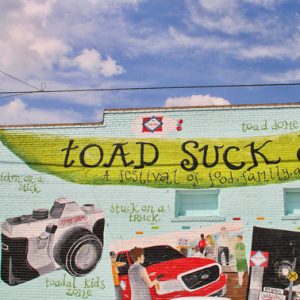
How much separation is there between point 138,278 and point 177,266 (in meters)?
1.17

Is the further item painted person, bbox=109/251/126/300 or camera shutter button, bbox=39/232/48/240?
camera shutter button, bbox=39/232/48/240

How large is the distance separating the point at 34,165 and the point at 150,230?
13.6 feet

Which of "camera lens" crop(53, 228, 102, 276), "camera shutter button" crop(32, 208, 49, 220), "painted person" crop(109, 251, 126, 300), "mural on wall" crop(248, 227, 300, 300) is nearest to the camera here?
"mural on wall" crop(248, 227, 300, 300)

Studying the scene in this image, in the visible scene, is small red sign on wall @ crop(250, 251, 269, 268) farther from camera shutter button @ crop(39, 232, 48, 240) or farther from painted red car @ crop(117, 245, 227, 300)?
camera shutter button @ crop(39, 232, 48, 240)

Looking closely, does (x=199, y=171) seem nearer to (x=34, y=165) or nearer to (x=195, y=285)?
(x=195, y=285)

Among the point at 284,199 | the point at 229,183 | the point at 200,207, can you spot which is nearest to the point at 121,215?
the point at 200,207

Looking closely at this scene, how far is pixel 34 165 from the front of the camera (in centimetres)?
1504

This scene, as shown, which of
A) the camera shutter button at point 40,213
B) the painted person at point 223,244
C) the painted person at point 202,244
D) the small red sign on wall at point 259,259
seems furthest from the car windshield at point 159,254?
the camera shutter button at point 40,213

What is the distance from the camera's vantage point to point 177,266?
13.6 metres

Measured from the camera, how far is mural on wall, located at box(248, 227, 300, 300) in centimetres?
1305

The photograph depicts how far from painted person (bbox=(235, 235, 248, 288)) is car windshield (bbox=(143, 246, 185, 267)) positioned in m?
1.54

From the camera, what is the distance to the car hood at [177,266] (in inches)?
535

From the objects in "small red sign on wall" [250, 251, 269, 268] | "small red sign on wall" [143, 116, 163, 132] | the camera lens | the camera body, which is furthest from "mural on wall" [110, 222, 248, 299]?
"small red sign on wall" [143, 116, 163, 132]

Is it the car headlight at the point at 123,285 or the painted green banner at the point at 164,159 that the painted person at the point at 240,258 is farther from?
the car headlight at the point at 123,285
